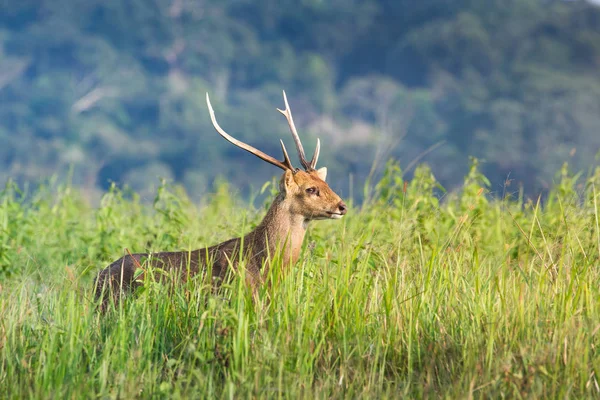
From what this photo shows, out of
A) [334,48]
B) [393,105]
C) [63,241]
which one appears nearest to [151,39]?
[334,48]

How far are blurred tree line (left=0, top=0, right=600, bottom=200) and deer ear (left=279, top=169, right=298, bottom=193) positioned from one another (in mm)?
66234

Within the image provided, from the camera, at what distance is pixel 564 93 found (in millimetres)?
102375

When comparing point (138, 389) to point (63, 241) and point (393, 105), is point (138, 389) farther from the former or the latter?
point (393, 105)

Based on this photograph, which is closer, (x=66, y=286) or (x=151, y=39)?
(x=66, y=286)

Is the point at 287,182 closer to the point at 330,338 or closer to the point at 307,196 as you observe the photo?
A: the point at 307,196

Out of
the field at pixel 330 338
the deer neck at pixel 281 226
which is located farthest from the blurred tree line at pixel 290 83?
the field at pixel 330 338

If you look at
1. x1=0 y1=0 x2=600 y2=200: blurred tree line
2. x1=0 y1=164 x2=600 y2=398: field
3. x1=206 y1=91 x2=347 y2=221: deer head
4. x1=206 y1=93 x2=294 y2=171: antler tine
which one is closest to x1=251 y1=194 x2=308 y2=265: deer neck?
x1=206 y1=91 x2=347 y2=221: deer head

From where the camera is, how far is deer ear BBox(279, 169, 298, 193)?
21.2ft

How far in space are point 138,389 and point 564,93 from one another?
103m

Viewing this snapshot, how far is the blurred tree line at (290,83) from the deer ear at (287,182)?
66.2 metres

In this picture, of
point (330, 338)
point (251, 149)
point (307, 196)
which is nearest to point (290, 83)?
point (307, 196)

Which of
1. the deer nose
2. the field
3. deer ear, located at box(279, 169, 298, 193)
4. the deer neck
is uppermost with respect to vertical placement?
deer ear, located at box(279, 169, 298, 193)

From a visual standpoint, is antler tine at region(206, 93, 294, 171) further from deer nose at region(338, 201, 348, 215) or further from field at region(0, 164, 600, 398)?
field at region(0, 164, 600, 398)

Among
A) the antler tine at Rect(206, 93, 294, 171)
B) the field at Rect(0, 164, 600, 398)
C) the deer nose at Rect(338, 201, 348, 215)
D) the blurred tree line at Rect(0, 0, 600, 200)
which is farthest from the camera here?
the blurred tree line at Rect(0, 0, 600, 200)
